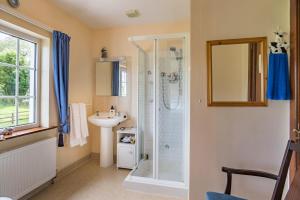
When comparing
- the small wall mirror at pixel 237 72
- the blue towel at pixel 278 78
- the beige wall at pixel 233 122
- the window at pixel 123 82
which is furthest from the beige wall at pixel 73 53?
the blue towel at pixel 278 78

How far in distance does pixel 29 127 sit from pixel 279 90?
289cm

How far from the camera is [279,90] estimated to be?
1.62 metres

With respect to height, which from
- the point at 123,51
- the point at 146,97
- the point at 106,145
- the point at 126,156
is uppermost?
the point at 123,51

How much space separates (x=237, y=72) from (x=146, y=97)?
1.50m

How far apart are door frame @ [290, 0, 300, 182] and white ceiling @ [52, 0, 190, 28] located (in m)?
1.35

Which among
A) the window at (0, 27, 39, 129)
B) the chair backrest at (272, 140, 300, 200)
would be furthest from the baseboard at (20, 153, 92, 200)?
the chair backrest at (272, 140, 300, 200)

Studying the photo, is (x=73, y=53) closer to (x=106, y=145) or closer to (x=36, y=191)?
(x=106, y=145)

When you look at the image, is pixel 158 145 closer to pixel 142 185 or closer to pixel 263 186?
pixel 142 185

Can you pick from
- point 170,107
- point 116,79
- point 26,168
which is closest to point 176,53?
point 170,107

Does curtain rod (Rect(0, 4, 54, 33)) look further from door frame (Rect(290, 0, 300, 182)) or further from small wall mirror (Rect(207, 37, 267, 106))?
door frame (Rect(290, 0, 300, 182))

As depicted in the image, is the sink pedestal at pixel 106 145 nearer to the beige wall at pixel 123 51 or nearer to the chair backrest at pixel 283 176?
the beige wall at pixel 123 51

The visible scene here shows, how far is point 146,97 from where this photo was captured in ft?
9.75

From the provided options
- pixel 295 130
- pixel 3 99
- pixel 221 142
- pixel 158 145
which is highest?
pixel 3 99

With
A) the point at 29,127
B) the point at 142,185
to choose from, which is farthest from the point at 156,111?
the point at 29,127
